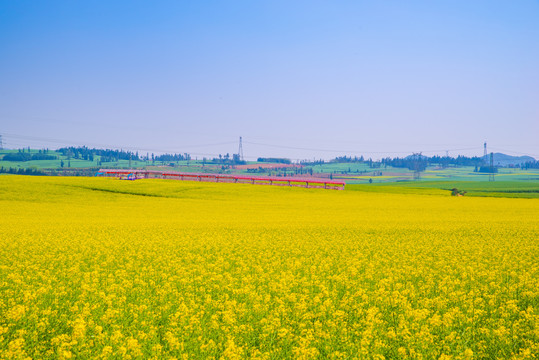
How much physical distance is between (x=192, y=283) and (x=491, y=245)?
50.5ft

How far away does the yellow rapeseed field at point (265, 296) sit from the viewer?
7242 mm

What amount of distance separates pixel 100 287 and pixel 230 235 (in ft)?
37.5

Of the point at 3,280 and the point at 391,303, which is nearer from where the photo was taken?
the point at 391,303

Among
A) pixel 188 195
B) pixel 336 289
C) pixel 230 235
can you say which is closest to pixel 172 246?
pixel 230 235

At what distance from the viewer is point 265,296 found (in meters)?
9.85

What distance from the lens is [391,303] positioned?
32.3 feet

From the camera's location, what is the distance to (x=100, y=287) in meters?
10.8

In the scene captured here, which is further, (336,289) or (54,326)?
(336,289)

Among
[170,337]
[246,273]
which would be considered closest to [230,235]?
[246,273]

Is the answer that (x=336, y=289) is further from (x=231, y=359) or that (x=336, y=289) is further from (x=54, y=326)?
(x=54, y=326)

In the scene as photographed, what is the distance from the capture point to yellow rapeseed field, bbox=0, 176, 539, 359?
724 centimetres

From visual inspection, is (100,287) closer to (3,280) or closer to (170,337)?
(3,280)

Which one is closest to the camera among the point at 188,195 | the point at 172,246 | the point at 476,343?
the point at 476,343

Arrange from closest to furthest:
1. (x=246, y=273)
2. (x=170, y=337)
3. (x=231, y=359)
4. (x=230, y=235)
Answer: (x=231, y=359)
(x=170, y=337)
(x=246, y=273)
(x=230, y=235)
